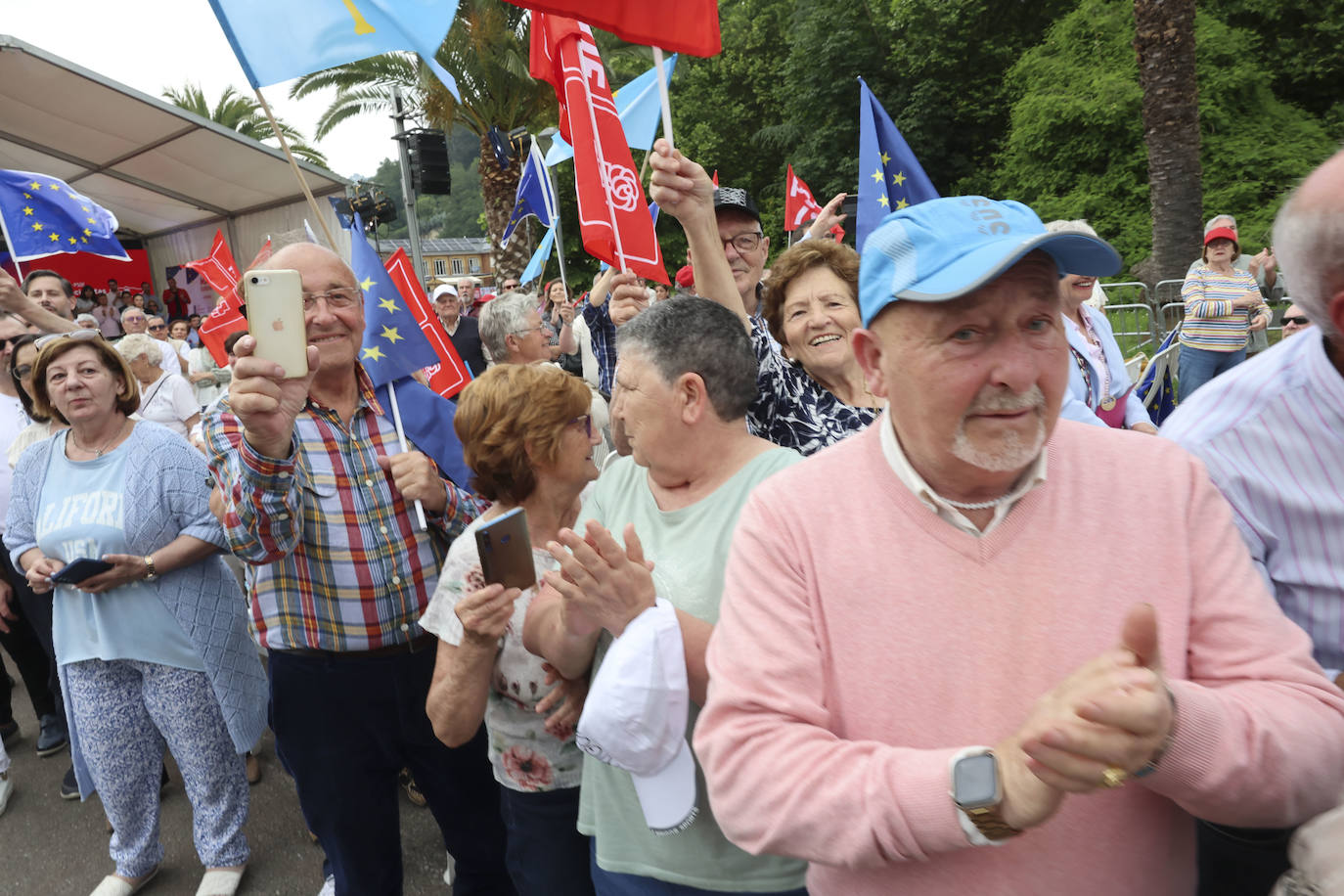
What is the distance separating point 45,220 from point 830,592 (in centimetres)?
712

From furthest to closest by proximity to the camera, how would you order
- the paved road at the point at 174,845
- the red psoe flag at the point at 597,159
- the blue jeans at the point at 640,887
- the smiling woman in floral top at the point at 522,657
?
the paved road at the point at 174,845 < the red psoe flag at the point at 597,159 < the smiling woman in floral top at the point at 522,657 < the blue jeans at the point at 640,887

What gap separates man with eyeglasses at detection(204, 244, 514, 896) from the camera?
8.49ft

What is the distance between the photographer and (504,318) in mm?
4871

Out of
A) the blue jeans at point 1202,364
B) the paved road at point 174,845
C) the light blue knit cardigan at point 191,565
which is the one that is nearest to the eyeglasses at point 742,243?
the light blue knit cardigan at point 191,565

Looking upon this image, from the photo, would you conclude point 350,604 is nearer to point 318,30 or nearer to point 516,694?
point 516,694

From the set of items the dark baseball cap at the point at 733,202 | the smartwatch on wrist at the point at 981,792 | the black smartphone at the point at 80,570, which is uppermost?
the dark baseball cap at the point at 733,202

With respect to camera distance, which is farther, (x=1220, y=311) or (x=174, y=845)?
(x=1220, y=311)

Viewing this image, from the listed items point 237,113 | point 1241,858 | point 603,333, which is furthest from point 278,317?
point 237,113

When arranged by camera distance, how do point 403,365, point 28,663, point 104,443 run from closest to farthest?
point 403,365 < point 104,443 < point 28,663

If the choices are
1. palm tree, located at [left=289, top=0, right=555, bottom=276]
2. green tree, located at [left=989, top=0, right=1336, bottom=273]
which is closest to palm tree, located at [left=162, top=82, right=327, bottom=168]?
palm tree, located at [left=289, top=0, right=555, bottom=276]

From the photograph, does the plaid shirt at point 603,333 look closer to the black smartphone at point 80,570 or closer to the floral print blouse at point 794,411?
the floral print blouse at point 794,411

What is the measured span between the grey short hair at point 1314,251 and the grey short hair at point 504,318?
12.6 ft

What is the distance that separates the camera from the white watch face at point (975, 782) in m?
1.07

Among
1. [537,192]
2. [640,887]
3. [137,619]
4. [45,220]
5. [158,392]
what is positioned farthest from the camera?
[537,192]
